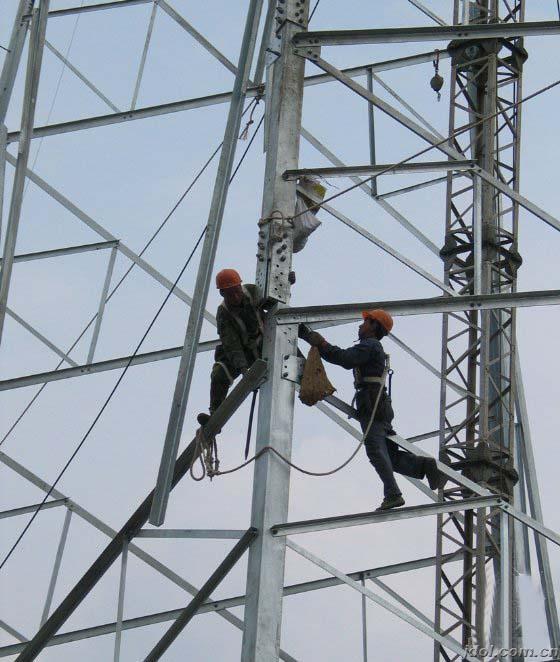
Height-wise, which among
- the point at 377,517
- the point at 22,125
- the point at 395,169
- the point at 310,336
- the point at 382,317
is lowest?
the point at 377,517

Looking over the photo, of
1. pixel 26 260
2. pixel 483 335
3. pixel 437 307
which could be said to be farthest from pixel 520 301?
pixel 26 260

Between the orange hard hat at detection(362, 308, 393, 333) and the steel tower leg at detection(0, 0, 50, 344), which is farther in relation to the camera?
the steel tower leg at detection(0, 0, 50, 344)

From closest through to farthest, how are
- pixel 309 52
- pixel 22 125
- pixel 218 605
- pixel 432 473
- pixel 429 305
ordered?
pixel 429 305, pixel 432 473, pixel 309 52, pixel 22 125, pixel 218 605

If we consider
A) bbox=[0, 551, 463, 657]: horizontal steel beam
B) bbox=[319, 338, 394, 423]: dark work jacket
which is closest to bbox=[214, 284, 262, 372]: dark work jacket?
bbox=[319, 338, 394, 423]: dark work jacket

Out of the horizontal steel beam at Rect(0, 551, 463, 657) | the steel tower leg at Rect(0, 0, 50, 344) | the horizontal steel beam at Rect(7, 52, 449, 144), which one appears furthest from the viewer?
the horizontal steel beam at Rect(7, 52, 449, 144)

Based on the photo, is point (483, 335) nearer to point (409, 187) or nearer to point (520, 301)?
point (409, 187)

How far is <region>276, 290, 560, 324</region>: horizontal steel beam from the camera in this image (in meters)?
12.0

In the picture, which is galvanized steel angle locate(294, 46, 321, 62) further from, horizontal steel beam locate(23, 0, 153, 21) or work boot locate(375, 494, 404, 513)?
horizontal steel beam locate(23, 0, 153, 21)

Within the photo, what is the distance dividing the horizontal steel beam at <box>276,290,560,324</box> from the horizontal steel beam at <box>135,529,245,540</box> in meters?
1.76

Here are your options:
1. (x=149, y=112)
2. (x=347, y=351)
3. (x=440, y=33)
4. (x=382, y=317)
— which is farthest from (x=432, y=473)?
(x=149, y=112)

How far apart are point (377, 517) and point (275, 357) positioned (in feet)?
4.93

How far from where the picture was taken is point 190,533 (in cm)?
1205

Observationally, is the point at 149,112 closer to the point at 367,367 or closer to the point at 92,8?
the point at 92,8

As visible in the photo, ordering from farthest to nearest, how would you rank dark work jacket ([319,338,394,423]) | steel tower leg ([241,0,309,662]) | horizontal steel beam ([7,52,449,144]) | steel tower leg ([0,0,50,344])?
1. horizontal steel beam ([7,52,449,144])
2. steel tower leg ([0,0,50,344])
3. dark work jacket ([319,338,394,423])
4. steel tower leg ([241,0,309,662])
